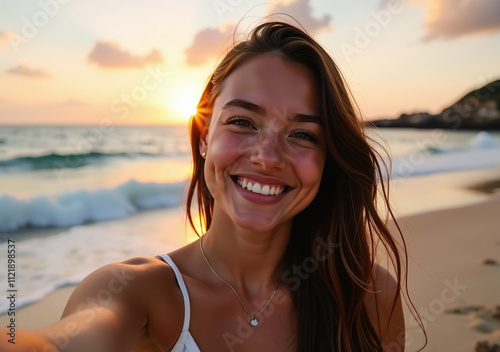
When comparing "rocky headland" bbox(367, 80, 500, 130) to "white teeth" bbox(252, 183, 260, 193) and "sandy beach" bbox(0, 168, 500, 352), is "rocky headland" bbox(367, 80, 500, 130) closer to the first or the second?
"sandy beach" bbox(0, 168, 500, 352)

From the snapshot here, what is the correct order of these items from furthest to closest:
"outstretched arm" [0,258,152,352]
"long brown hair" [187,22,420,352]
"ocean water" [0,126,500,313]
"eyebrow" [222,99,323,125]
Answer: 1. "ocean water" [0,126,500,313]
2. "long brown hair" [187,22,420,352]
3. "eyebrow" [222,99,323,125]
4. "outstretched arm" [0,258,152,352]

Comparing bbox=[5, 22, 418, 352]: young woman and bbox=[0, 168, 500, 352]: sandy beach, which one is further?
bbox=[0, 168, 500, 352]: sandy beach

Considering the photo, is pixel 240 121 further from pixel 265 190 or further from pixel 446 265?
pixel 446 265

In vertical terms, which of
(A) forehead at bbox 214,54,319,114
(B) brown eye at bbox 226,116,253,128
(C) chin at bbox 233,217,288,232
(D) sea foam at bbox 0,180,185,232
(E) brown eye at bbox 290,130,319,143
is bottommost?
(D) sea foam at bbox 0,180,185,232

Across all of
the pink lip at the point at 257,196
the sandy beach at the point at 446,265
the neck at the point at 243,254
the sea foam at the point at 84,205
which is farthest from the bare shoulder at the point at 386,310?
the sea foam at the point at 84,205

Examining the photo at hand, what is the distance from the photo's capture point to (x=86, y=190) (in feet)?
34.5

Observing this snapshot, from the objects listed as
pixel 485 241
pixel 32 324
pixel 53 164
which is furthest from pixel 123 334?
pixel 53 164

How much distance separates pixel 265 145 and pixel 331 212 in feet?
2.45

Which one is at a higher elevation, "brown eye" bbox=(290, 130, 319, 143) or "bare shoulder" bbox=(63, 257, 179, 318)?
"brown eye" bbox=(290, 130, 319, 143)

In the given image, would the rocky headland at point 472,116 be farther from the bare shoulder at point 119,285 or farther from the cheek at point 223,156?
the bare shoulder at point 119,285

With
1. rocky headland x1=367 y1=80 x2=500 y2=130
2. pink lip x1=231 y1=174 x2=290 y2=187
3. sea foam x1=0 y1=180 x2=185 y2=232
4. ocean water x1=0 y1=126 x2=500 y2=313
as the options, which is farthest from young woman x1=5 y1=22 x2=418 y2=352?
rocky headland x1=367 y1=80 x2=500 y2=130

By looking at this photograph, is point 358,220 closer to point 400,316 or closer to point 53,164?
point 400,316

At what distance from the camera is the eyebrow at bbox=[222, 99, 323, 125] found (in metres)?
2.25

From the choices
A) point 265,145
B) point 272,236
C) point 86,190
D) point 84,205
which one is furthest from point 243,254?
point 86,190
